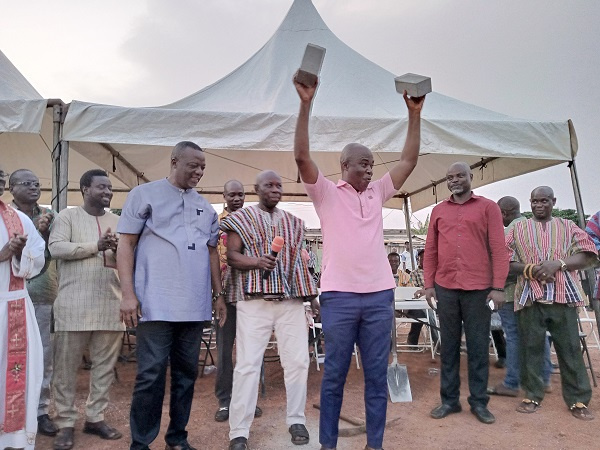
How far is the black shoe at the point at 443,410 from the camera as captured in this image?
12.2 feet

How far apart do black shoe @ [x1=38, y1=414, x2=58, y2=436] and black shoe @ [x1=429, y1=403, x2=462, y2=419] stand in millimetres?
2874

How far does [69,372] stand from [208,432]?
107cm

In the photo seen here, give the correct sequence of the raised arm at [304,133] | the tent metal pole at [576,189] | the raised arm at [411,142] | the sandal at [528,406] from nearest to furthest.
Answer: the raised arm at [304,133], the raised arm at [411,142], the sandal at [528,406], the tent metal pole at [576,189]

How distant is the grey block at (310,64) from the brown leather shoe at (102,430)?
2693 millimetres

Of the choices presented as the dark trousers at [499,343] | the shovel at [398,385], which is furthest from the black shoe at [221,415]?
the dark trousers at [499,343]

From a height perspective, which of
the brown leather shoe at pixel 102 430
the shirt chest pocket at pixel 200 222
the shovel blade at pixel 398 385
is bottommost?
the shovel blade at pixel 398 385

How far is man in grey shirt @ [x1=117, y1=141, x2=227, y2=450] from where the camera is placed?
2.62 m

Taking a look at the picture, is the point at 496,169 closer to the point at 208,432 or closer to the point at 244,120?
the point at 244,120

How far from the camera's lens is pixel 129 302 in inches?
101

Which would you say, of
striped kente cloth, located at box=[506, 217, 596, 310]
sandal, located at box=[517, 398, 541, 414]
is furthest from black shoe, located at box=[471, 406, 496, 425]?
striped kente cloth, located at box=[506, 217, 596, 310]

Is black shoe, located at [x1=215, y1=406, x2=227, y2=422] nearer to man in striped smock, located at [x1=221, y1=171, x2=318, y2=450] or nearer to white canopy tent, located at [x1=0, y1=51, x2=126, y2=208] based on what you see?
man in striped smock, located at [x1=221, y1=171, x2=318, y2=450]

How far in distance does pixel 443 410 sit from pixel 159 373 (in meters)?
2.36

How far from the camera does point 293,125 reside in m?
A: 4.59

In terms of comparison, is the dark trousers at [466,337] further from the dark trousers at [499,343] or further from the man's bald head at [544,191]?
the dark trousers at [499,343]
